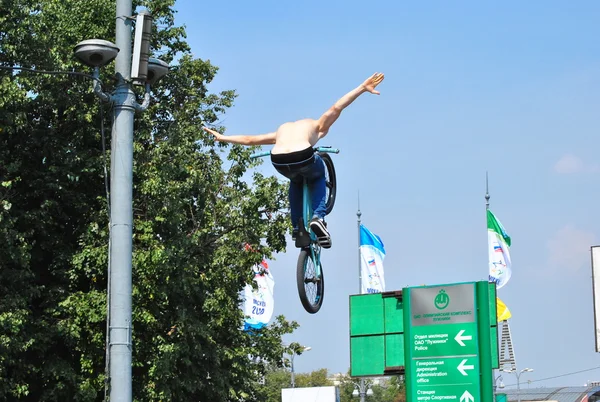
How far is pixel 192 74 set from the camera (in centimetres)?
2608

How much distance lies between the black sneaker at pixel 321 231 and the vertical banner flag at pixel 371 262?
2703 cm

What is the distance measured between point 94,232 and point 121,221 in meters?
12.0

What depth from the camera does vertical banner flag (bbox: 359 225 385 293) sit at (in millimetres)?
35844

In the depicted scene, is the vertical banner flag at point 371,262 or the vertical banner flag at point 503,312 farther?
the vertical banner flag at point 503,312

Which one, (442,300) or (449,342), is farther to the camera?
(442,300)

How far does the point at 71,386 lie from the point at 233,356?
470 centimetres

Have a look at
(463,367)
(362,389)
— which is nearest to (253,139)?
(463,367)

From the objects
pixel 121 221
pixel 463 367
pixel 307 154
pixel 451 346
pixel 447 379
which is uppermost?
pixel 307 154

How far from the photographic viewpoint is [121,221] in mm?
9422

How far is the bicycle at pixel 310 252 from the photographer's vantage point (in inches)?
343

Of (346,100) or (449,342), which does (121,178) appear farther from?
(449,342)

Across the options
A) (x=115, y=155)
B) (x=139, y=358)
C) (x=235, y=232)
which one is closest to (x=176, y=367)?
(x=139, y=358)

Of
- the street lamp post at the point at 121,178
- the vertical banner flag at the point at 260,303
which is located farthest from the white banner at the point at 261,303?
the street lamp post at the point at 121,178

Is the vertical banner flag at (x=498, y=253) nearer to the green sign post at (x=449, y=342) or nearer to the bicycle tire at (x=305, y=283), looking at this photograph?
the green sign post at (x=449, y=342)
